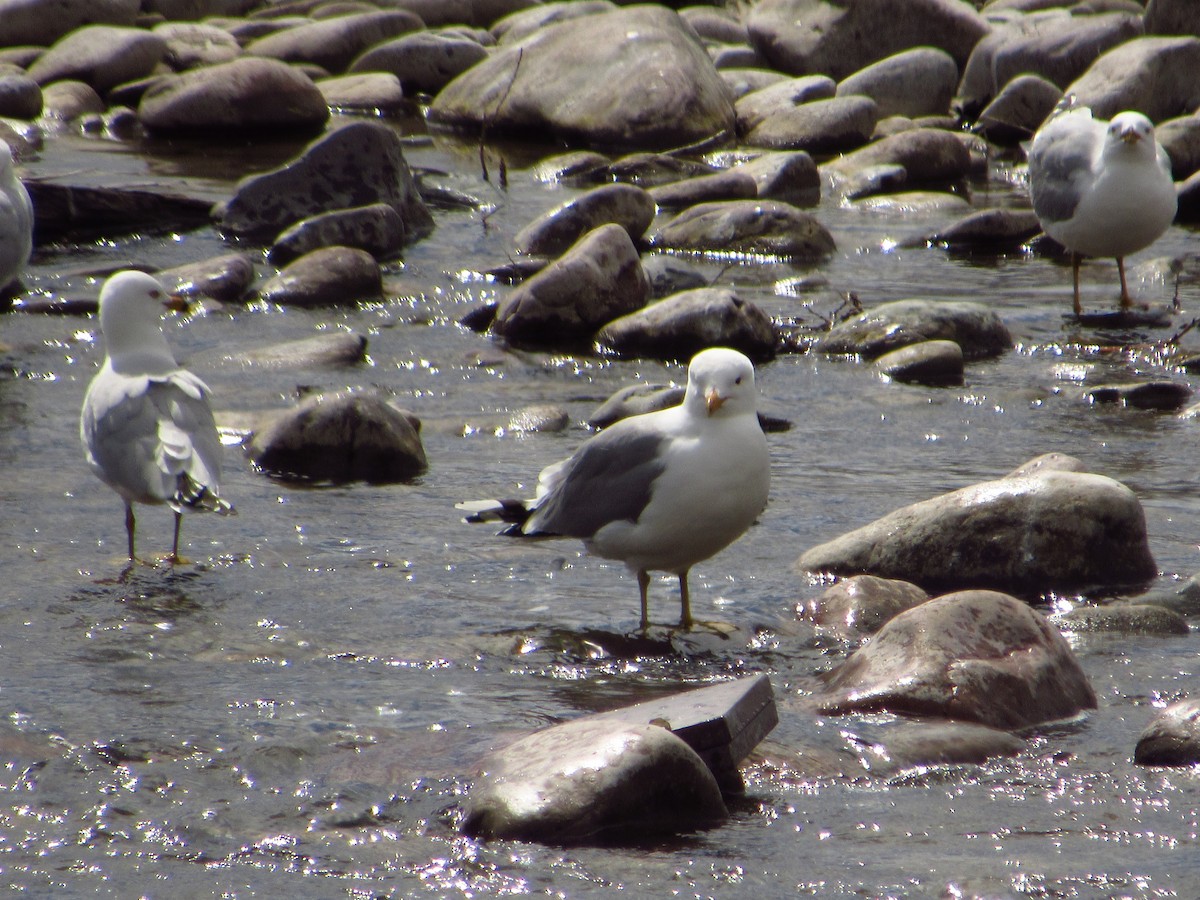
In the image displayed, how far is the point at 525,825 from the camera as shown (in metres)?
3.73

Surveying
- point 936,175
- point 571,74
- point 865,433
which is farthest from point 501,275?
point 571,74

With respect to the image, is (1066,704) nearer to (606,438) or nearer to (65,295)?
(606,438)

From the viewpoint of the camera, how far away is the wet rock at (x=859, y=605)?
536 cm

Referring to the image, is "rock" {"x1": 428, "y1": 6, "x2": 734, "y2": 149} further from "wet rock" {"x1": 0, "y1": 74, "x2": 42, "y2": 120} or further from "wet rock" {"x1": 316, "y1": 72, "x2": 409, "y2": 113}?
"wet rock" {"x1": 0, "y1": 74, "x2": 42, "y2": 120}

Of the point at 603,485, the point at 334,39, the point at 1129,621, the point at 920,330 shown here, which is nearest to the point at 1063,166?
the point at 920,330

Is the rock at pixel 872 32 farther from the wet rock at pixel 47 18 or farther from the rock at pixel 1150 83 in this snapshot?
the wet rock at pixel 47 18

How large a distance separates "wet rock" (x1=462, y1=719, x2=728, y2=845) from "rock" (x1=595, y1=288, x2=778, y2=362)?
550 cm

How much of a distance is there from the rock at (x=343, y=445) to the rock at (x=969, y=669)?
2.97m

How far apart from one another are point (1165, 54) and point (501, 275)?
26.2 feet

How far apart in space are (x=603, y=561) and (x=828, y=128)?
36.2 ft

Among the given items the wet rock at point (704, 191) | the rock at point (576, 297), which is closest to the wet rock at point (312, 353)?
the rock at point (576, 297)

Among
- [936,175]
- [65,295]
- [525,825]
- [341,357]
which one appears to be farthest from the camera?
[936,175]

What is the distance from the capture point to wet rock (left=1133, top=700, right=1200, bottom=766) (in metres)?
4.13

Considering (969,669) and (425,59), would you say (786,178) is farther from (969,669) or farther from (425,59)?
(969,669)
